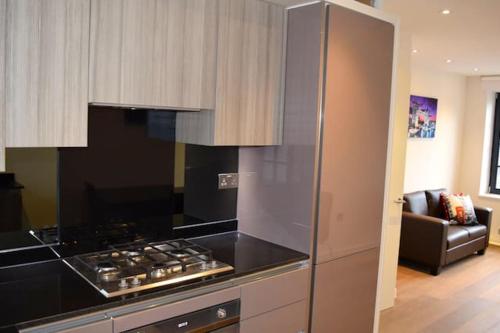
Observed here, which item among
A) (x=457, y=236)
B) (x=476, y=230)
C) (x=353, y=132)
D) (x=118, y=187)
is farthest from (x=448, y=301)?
(x=118, y=187)

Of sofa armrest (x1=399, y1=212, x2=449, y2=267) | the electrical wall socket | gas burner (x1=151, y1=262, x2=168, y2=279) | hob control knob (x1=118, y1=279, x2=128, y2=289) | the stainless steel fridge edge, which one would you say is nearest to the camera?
hob control knob (x1=118, y1=279, x2=128, y2=289)

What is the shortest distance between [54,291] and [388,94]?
2.17 metres

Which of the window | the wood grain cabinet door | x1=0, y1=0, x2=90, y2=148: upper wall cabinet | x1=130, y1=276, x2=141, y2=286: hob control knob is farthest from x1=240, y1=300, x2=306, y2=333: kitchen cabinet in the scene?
the window


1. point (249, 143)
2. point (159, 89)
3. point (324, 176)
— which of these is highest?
point (159, 89)

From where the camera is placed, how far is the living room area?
3.86 metres

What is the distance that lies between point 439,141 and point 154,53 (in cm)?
559

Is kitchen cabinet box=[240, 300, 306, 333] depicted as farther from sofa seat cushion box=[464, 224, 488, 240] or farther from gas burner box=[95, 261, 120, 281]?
sofa seat cushion box=[464, 224, 488, 240]

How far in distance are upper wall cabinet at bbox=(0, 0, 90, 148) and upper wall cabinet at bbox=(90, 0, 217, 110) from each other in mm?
68

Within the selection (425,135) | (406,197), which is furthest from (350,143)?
(425,135)

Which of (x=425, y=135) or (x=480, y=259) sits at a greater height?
(x=425, y=135)

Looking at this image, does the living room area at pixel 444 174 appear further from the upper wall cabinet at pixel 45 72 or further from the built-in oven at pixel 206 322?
the upper wall cabinet at pixel 45 72

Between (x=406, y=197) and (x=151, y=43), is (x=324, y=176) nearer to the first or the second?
(x=151, y=43)

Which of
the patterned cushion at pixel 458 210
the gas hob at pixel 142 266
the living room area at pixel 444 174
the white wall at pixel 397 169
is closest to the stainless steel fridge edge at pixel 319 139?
the gas hob at pixel 142 266

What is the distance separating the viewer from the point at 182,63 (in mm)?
2088
